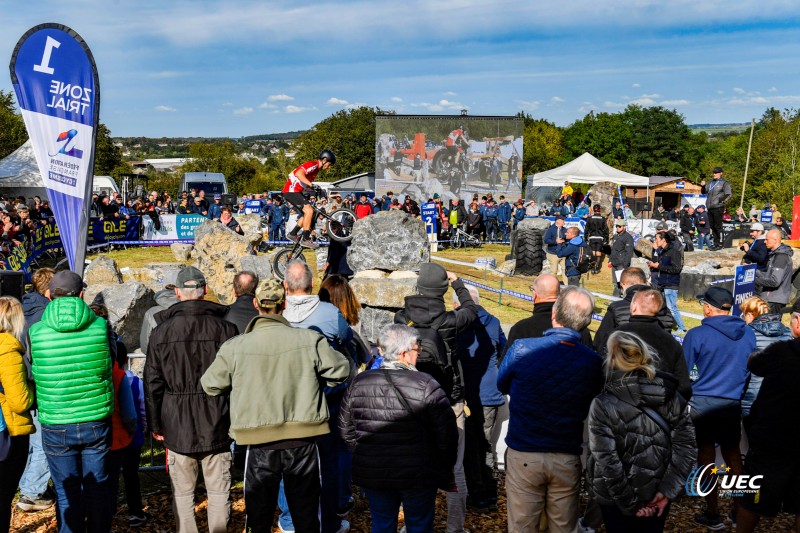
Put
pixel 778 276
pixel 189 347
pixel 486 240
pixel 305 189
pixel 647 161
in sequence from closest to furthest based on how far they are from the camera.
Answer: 1. pixel 189 347
2. pixel 778 276
3. pixel 305 189
4. pixel 486 240
5. pixel 647 161

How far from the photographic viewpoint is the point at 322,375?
3996 mm

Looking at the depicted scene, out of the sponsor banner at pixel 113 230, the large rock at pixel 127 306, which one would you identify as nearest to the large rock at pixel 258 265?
the large rock at pixel 127 306

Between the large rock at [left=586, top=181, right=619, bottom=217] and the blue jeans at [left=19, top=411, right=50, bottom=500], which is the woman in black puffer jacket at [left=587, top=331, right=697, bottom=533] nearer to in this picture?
the blue jeans at [left=19, top=411, right=50, bottom=500]

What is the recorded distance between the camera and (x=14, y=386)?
417 centimetres

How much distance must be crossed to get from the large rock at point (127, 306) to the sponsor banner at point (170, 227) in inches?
498

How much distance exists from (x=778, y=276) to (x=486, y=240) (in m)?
17.1

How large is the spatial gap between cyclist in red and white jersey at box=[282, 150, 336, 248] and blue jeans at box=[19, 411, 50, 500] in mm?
5626

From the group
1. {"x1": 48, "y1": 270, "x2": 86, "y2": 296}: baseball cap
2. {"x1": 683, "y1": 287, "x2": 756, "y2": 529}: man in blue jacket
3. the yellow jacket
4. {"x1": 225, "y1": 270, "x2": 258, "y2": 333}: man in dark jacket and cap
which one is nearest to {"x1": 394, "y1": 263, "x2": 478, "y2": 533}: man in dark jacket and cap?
{"x1": 225, "y1": 270, "x2": 258, "y2": 333}: man in dark jacket and cap

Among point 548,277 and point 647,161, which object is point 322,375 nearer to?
point 548,277

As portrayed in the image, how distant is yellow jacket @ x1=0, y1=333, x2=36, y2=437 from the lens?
163 inches

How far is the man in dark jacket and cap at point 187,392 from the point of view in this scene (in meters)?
4.27

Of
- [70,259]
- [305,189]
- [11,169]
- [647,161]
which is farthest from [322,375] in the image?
[647,161]

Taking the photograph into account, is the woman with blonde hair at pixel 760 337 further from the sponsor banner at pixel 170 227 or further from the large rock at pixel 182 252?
the sponsor banner at pixel 170 227

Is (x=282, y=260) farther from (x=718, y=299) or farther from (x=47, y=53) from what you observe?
(x=718, y=299)
